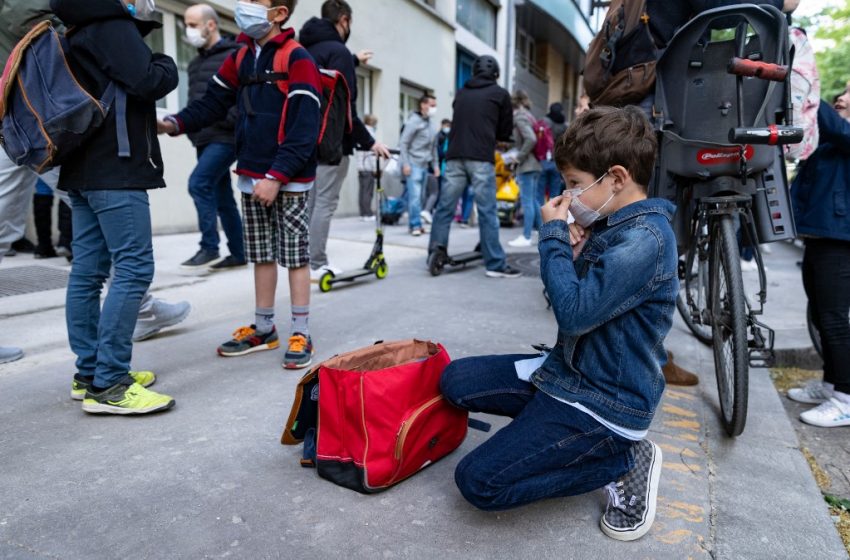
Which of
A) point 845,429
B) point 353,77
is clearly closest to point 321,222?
point 353,77

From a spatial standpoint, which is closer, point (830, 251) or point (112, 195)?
point (112, 195)

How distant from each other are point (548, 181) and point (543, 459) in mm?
8709

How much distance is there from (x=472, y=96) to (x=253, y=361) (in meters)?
3.74

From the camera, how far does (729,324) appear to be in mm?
2695

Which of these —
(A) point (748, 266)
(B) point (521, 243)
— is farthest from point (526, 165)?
(A) point (748, 266)

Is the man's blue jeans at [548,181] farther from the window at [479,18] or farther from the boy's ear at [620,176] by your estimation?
the window at [479,18]

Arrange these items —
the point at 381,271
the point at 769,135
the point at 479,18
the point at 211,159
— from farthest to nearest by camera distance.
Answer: the point at 479,18, the point at 381,271, the point at 211,159, the point at 769,135

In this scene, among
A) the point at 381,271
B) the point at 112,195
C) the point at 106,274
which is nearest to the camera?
the point at 112,195

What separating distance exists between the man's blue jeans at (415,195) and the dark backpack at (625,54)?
6648 mm

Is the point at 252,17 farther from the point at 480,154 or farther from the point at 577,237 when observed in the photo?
the point at 480,154

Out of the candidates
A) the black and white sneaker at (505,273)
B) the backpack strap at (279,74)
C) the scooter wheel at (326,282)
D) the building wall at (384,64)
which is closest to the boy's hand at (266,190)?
the backpack strap at (279,74)

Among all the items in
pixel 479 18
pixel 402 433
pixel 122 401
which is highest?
pixel 479 18

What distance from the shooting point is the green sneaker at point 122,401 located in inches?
106

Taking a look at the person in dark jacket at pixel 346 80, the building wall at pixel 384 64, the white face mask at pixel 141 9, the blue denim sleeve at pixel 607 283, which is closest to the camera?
the blue denim sleeve at pixel 607 283
